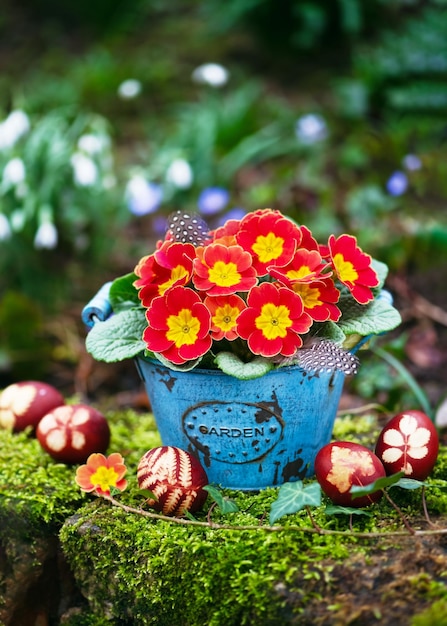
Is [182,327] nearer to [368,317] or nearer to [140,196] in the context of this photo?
[368,317]

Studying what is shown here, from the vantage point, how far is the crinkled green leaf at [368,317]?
164 cm

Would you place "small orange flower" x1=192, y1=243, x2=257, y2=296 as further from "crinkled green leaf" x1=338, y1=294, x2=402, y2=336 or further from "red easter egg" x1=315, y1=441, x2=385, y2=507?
"red easter egg" x1=315, y1=441, x2=385, y2=507

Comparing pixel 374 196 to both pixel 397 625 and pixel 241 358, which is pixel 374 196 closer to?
pixel 241 358

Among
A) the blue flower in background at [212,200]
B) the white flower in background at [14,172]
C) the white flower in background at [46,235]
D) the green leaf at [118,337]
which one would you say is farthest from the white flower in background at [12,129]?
the green leaf at [118,337]

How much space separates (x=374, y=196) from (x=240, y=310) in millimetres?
2263

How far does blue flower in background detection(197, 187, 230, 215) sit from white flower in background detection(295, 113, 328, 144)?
2.81 feet

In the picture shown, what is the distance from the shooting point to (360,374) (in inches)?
110

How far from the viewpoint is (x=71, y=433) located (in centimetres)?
186

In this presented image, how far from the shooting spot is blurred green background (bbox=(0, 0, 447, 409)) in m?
3.14

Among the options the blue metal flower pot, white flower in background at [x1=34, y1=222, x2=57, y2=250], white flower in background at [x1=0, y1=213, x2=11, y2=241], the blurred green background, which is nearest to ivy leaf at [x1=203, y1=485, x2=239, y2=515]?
the blue metal flower pot

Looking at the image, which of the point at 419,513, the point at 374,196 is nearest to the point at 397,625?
the point at 419,513

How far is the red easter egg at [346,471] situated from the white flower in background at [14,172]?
185 cm

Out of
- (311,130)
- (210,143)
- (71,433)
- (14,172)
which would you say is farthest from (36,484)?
(311,130)

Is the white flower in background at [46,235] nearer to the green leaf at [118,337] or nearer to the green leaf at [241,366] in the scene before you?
the green leaf at [118,337]
